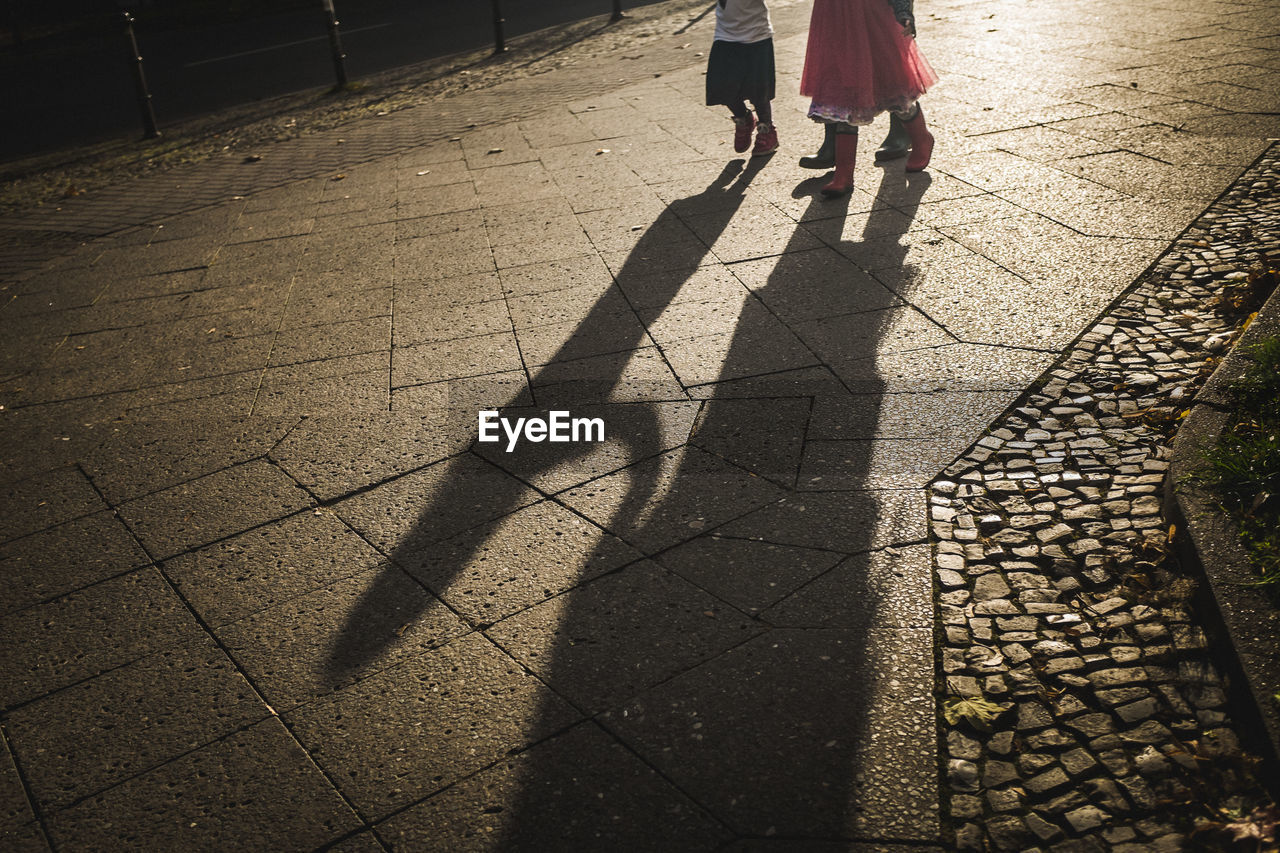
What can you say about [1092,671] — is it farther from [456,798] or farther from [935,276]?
[935,276]

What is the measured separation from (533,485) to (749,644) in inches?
44.8

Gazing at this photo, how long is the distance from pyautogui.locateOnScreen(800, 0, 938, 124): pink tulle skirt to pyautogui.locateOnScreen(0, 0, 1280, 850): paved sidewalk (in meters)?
0.51

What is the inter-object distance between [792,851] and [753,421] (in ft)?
6.15

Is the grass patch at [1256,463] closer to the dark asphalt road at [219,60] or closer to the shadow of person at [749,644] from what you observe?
the shadow of person at [749,644]

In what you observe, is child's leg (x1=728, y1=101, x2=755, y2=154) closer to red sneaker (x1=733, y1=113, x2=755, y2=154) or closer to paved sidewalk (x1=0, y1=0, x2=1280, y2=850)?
red sneaker (x1=733, y1=113, x2=755, y2=154)

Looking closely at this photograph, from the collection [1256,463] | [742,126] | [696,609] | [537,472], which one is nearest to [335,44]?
[742,126]

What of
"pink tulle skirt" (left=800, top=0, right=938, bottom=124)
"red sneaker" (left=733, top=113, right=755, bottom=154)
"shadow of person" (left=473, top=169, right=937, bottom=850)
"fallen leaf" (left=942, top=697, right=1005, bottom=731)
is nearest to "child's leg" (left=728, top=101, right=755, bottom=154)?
"red sneaker" (left=733, top=113, right=755, bottom=154)

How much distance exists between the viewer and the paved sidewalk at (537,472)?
2432mm

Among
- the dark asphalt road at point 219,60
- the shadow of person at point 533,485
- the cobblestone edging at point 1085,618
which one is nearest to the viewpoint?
the cobblestone edging at point 1085,618

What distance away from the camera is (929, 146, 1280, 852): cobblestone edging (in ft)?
7.27

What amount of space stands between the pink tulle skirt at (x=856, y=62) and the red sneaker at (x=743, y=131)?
0.83 m

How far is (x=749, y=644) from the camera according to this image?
273cm

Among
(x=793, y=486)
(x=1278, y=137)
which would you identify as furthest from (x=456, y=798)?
(x=1278, y=137)

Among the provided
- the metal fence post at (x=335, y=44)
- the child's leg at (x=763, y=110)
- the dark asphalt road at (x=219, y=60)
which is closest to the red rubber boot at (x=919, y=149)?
the child's leg at (x=763, y=110)
